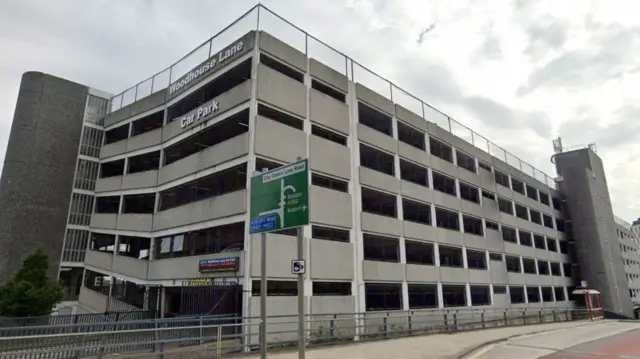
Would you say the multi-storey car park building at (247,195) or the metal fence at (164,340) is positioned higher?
the multi-storey car park building at (247,195)

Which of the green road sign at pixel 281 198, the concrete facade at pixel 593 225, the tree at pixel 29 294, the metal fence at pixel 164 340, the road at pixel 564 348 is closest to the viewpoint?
the green road sign at pixel 281 198

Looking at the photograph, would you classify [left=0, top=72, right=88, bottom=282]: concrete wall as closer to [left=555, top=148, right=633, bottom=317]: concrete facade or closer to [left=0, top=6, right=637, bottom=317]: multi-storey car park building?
[left=0, top=6, right=637, bottom=317]: multi-storey car park building

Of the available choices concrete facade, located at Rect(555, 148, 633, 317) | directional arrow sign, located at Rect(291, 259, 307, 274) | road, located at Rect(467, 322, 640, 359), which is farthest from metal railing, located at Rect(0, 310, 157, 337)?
concrete facade, located at Rect(555, 148, 633, 317)

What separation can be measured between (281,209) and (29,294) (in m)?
18.5

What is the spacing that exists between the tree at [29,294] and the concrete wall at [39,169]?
771 centimetres

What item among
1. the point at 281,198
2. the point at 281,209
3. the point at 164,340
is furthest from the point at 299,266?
the point at 164,340

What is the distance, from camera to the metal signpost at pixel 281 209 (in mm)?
8945

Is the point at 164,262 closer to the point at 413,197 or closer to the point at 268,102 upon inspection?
the point at 268,102

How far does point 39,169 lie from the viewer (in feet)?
97.9

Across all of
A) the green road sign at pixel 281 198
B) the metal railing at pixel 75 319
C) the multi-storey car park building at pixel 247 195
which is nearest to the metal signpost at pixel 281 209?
the green road sign at pixel 281 198

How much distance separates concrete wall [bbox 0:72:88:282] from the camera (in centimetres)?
2844

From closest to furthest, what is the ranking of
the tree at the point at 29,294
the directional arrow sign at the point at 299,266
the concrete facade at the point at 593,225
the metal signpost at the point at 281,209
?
the directional arrow sign at the point at 299,266 → the metal signpost at the point at 281,209 → the tree at the point at 29,294 → the concrete facade at the point at 593,225

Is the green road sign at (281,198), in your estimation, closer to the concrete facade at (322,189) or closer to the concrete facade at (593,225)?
the concrete facade at (322,189)

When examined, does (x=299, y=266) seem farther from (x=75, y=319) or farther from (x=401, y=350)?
(x=75, y=319)
